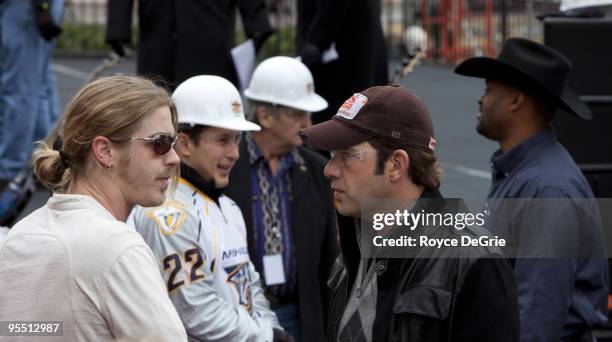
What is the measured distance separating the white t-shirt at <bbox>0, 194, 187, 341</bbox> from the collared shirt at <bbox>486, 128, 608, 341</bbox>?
1.91 meters

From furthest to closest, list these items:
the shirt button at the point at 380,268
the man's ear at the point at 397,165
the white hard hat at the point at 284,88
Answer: the white hard hat at the point at 284,88, the man's ear at the point at 397,165, the shirt button at the point at 380,268

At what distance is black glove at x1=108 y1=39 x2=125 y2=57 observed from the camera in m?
7.39

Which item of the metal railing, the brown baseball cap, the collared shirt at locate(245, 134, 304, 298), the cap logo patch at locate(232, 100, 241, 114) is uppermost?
the brown baseball cap

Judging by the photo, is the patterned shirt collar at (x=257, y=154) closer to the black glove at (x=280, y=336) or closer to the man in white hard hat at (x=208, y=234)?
the man in white hard hat at (x=208, y=234)

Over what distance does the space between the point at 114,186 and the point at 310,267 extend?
87.5 inches

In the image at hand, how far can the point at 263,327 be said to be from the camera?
432 cm

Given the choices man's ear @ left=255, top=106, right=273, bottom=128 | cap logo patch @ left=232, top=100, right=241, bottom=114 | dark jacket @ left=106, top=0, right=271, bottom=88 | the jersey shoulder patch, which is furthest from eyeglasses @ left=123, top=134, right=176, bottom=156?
dark jacket @ left=106, top=0, right=271, bottom=88

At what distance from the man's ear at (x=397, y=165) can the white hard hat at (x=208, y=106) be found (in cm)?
152

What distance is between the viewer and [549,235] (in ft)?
13.8

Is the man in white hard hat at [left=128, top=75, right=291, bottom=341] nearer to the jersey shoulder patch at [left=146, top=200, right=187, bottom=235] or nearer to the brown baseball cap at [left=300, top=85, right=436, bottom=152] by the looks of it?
the jersey shoulder patch at [left=146, top=200, right=187, bottom=235]

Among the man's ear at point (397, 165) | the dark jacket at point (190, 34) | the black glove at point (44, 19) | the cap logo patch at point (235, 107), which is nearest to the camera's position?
the man's ear at point (397, 165)

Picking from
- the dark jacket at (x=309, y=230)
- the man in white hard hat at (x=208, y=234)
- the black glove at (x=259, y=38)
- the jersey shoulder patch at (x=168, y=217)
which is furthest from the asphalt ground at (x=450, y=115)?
the jersey shoulder patch at (x=168, y=217)

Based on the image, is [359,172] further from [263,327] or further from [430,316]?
A: [263,327]

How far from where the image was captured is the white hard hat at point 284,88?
566 centimetres
